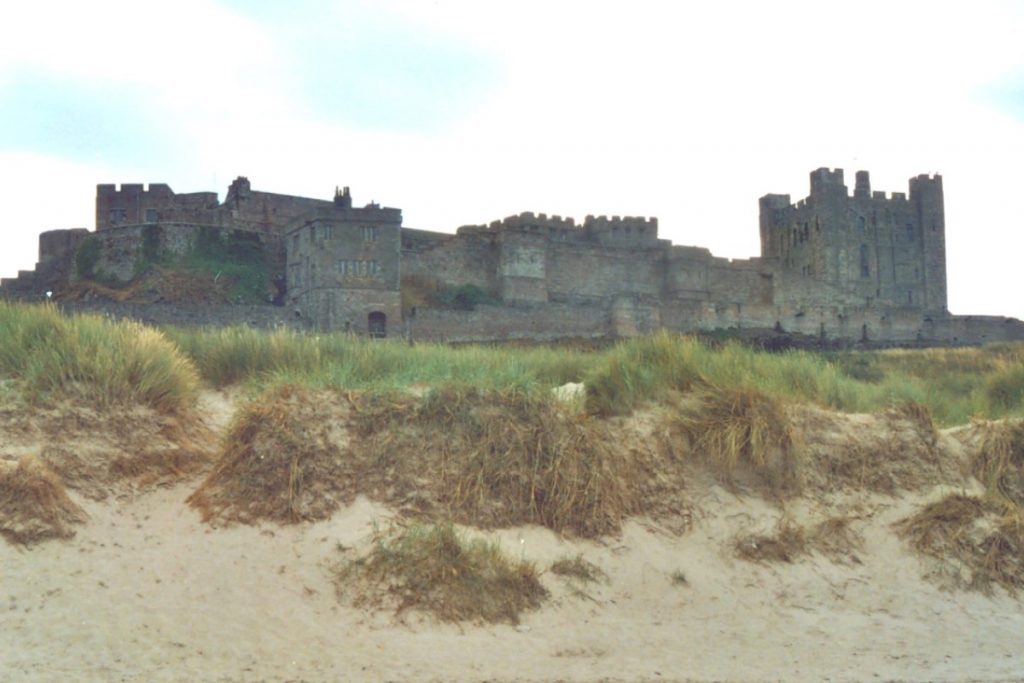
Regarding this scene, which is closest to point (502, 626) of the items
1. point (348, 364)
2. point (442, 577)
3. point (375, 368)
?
point (442, 577)

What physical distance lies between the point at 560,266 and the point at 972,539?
129 feet

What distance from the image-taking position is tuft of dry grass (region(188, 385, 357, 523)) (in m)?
8.95

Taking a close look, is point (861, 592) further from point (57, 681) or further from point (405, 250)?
point (405, 250)

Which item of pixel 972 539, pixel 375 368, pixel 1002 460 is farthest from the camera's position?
pixel 375 368

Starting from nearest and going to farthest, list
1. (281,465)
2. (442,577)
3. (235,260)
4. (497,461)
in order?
(442,577), (281,465), (497,461), (235,260)

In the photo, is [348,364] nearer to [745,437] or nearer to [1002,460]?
[745,437]

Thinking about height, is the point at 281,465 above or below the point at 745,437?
below

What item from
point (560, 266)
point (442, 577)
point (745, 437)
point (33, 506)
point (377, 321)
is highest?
point (560, 266)

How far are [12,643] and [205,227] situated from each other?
35.7 metres

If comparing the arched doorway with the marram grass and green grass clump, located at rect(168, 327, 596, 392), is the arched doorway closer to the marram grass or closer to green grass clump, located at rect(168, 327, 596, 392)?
the marram grass

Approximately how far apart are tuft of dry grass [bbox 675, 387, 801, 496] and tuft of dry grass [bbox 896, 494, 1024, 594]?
3.85ft

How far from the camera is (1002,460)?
36.8 ft

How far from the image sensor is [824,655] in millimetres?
8328

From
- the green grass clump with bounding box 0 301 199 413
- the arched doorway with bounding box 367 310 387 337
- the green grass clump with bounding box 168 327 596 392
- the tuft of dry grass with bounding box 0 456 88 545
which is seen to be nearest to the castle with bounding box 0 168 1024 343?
the arched doorway with bounding box 367 310 387 337
